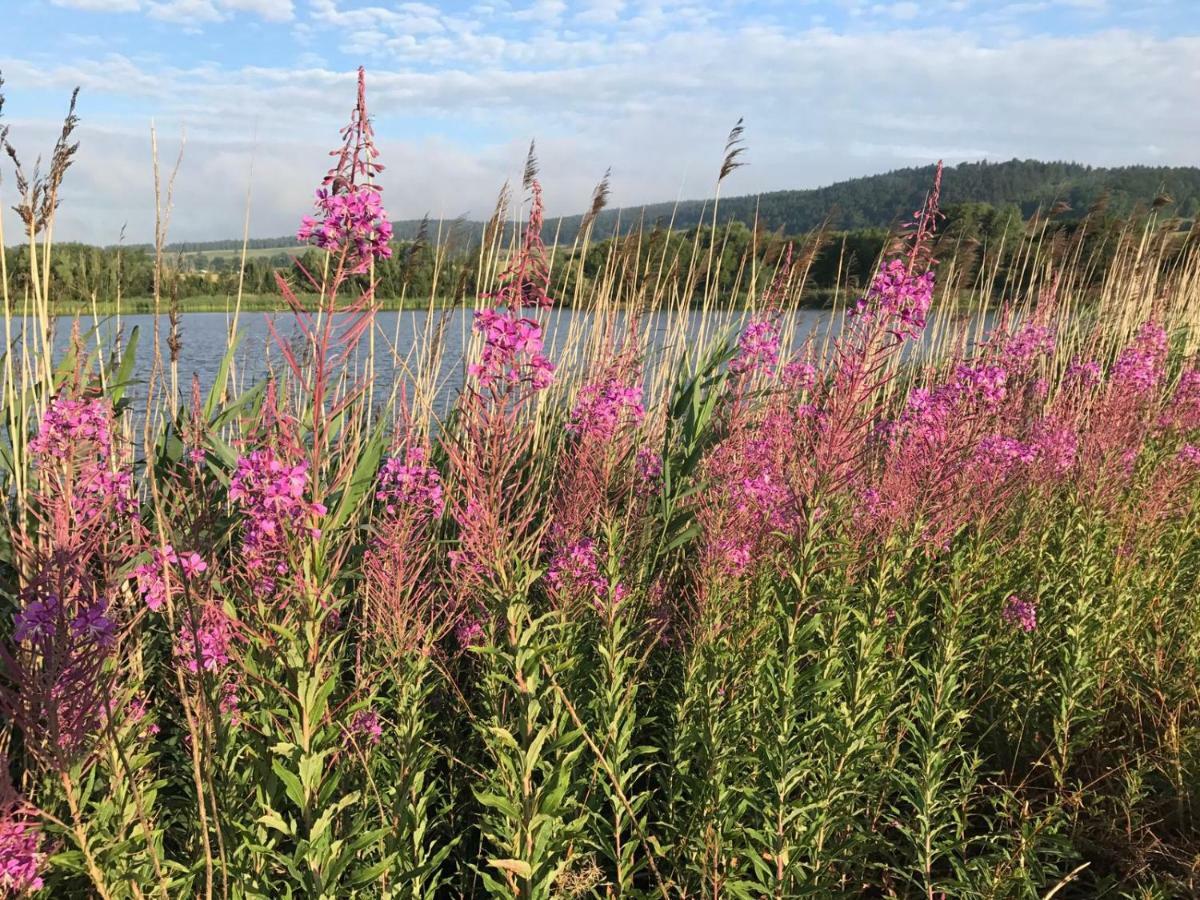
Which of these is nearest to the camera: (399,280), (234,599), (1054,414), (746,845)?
(746,845)

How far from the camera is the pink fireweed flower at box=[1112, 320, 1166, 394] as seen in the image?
161 inches

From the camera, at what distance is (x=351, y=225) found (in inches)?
57.6

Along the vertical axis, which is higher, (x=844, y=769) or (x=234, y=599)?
(x=234, y=599)

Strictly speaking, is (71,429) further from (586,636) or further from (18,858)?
(586,636)

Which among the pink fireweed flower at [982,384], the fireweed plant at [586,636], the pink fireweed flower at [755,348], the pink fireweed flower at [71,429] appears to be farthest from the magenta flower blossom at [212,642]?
the pink fireweed flower at [982,384]

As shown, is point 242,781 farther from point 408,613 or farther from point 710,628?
point 710,628

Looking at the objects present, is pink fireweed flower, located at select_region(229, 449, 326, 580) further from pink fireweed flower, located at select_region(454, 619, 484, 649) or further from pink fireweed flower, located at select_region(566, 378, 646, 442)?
pink fireweed flower, located at select_region(566, 378, 646, 442)

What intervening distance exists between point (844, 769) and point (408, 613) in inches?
57.8

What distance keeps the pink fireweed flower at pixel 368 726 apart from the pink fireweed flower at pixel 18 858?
752 mm

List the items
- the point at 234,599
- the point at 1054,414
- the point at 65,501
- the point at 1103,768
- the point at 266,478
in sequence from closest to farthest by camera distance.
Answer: the point at 266,478 → the point at 65,501 → the point at 234,599 → the point at 1103,768 → the point at 1054,414

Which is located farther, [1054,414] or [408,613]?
[1054,414]

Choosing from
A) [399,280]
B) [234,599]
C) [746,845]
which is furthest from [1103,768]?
[399,280]

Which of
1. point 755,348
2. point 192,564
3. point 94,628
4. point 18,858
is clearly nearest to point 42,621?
point 94,628

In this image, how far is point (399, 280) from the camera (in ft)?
14.5
